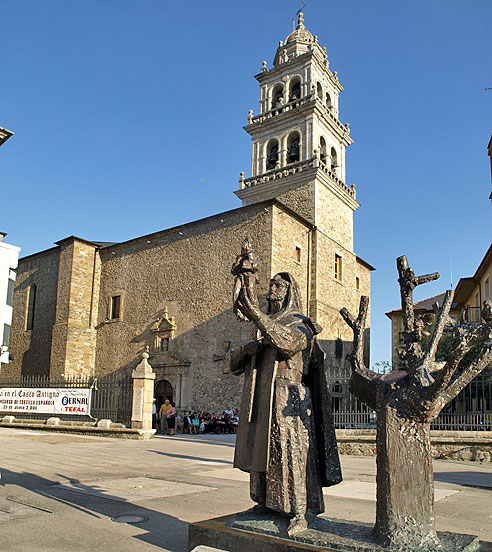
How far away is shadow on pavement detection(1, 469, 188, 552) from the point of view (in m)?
4.09

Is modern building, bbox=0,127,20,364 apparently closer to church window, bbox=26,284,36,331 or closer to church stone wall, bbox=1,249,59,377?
church stone wall, bbox=1,249,59,377

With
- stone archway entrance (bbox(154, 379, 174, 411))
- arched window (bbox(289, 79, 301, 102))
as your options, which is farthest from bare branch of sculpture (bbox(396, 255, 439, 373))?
arched window (bbox(289, 79, 301, 102))

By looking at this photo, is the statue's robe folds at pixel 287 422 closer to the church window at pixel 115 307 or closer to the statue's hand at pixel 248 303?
the statue's hand at pixel 248 303

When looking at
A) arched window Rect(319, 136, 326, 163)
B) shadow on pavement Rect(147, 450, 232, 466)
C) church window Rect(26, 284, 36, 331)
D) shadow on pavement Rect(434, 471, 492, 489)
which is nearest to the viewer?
shadow on pavement Rect(434, 471, 492, 489)

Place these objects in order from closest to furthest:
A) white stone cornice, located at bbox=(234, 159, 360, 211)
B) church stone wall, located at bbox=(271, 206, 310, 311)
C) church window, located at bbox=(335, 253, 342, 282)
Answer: church stone wall, located at bbox=(271, 206, 310, 311), white stone cornice, located at bbox=(234, 159, 360, 211), church window, located at bbox=(335, 253, 342, 282)

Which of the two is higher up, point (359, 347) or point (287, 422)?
point (359, 347)

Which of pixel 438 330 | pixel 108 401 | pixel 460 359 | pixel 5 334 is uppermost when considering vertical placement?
pixel 5 334

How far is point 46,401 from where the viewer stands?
18.2 metres

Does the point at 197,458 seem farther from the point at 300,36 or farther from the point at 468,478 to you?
the point at 300,36

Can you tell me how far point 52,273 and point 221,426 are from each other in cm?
1710

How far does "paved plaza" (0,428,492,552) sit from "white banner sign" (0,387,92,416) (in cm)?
671

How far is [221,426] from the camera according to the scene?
21.5 m

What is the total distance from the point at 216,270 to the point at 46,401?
34.7ft

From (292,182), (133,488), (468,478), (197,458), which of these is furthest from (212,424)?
(133,488)
